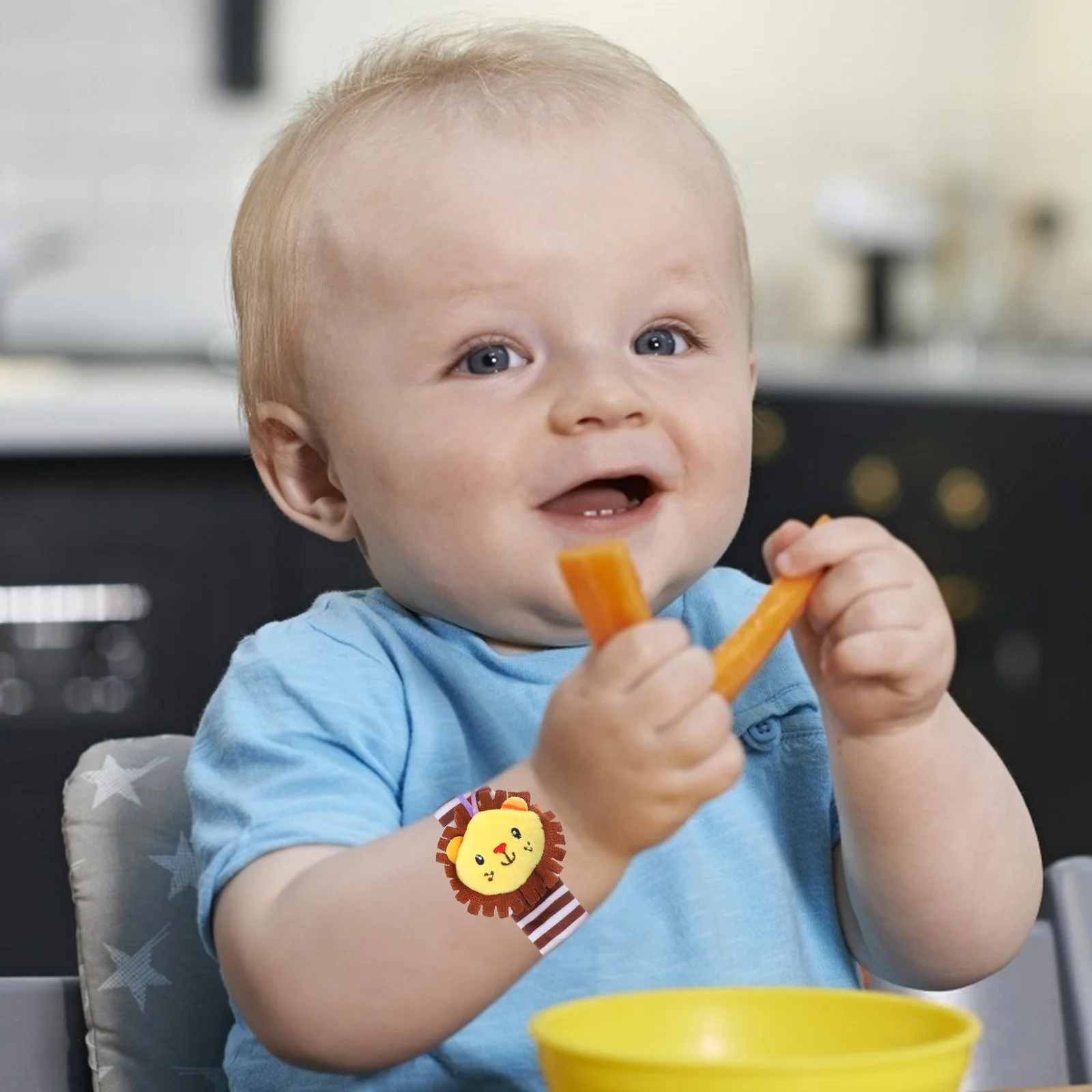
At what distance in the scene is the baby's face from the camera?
885mm

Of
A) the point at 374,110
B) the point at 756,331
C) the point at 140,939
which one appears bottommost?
the point at 756,331

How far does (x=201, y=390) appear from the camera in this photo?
2906 millimetres

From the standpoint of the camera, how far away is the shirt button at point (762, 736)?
988 mm

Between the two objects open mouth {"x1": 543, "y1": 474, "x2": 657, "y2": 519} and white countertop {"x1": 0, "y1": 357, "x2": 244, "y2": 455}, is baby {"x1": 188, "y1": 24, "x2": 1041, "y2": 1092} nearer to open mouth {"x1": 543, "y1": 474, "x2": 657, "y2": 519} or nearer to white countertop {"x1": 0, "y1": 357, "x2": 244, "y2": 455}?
open mouth {"x1": 543, "y1": 474, "x2": 657, "y2": 519}

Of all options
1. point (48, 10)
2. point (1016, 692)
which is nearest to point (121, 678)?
point (1016, 692)

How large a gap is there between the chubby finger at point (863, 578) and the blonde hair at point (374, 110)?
286 mm

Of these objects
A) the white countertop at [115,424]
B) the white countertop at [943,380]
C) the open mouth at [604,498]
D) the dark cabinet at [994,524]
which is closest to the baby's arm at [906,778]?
the open mouth at [604,498]

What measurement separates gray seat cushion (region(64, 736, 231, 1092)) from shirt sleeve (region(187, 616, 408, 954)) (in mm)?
127

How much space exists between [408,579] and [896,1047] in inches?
14.8

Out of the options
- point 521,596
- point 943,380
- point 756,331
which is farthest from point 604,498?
point 756,331

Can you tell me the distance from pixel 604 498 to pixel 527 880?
23cm

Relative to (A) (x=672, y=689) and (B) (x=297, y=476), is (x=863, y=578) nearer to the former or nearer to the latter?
(A) (x=672, y=689)

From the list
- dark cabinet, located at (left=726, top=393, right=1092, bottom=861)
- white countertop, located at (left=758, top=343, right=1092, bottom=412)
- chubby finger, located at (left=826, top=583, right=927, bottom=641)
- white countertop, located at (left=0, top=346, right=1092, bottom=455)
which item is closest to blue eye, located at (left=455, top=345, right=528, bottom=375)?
chubby finger, located at (left=826, top=583, right=927, bottom=641)

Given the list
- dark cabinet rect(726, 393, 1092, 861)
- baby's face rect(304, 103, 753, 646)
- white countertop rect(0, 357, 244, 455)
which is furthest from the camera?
dark cabinet rect(726, 393, 1092, 861)
